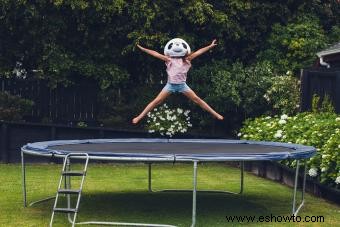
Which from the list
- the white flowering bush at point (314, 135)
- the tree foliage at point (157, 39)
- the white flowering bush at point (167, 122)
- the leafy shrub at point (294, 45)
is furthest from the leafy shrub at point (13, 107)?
the leafy shrub at point (294, 45)

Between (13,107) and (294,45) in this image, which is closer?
(13,107)

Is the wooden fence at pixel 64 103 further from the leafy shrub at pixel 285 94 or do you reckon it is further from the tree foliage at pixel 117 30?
the leafy shrub at pixel 285 94

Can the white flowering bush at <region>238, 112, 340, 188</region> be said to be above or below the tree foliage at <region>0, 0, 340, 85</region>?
below

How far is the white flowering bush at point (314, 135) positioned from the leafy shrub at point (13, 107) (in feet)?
15.7

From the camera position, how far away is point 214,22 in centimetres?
1652

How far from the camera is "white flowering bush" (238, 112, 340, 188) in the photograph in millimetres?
9859

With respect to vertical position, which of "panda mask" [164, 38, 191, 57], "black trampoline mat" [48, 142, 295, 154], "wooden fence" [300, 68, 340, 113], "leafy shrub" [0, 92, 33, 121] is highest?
"panda mask" [164, 38, 191, 57]

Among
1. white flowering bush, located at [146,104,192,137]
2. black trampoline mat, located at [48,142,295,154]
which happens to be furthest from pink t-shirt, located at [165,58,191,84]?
white flowering bush, located at [146,104,192,137]

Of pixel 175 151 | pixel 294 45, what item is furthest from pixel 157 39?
pixel 175 151

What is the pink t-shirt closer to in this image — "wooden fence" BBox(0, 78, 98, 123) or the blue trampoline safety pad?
the blue trampoline safety pad

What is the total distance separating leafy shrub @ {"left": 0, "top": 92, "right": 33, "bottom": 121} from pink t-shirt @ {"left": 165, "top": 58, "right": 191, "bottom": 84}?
5935 mm

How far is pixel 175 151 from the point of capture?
31.2 ft

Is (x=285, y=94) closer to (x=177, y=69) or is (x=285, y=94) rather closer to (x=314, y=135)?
(x=314, y=135)

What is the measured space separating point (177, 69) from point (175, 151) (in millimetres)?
1767
